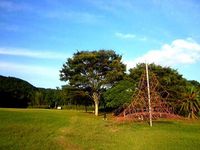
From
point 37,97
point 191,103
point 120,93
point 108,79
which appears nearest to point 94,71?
point 108,79

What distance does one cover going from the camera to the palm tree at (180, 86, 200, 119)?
71062 millimetres

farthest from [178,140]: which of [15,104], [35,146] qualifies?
[15,104]

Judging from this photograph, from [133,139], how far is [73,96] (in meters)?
47.5

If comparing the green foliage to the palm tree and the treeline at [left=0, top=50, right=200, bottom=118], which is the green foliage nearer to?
the treeline at [left=0, top=50, right=200, bottom=118]

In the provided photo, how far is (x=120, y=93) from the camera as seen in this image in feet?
216

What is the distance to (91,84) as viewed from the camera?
235ft

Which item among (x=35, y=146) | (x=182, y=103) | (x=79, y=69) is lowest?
(x=35, y=146)

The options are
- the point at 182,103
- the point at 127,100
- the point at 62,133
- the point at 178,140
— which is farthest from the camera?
the point at 182,103

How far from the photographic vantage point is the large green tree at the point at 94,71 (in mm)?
70938

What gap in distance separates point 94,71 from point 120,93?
9.06 metres

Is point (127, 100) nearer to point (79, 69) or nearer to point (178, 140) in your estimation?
point (79, 69)

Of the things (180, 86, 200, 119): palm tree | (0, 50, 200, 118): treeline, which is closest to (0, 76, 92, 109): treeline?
(0, 50, 200, 118): treeline

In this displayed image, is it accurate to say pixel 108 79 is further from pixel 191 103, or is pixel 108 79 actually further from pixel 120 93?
pixel 191 103

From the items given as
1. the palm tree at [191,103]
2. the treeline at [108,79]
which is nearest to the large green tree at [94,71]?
the treeline at [108,79]
